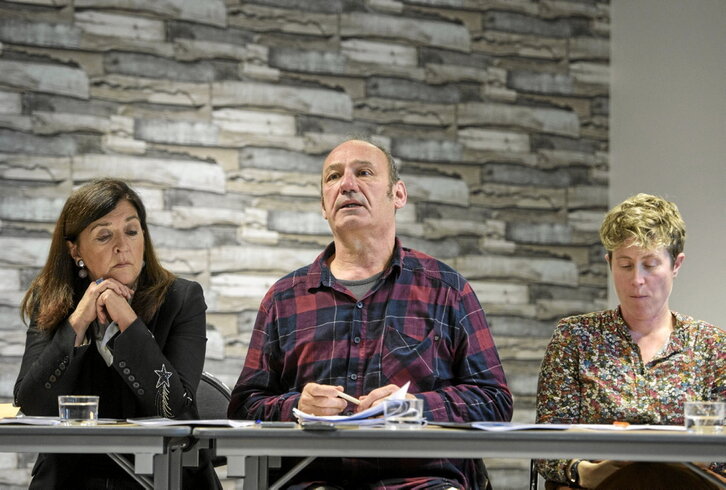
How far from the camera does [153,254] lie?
285 centimetres

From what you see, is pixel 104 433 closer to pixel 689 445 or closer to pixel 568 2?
pixel 689 445

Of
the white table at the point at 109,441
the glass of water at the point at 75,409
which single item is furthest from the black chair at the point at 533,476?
the glass of water at the point at 75,409

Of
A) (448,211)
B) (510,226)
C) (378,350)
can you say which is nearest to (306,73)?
(448,211)

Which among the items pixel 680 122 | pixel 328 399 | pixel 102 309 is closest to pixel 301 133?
pixel 680 122

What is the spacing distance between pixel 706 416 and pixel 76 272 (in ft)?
5.83

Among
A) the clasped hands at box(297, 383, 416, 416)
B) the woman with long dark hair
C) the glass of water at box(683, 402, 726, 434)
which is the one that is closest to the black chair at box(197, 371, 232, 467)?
the woman with long dark hair

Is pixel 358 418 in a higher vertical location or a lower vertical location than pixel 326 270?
lower

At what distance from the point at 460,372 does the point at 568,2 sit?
284 cm

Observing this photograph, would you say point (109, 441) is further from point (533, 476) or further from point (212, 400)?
point (533, 476)

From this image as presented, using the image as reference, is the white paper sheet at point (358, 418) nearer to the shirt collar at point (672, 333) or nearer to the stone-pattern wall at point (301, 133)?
the shirt collar at point (672, 333)

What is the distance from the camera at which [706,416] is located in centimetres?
200

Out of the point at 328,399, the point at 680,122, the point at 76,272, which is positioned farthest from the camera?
the point at 680,122

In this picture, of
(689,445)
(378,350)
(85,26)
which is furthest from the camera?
(85,26)

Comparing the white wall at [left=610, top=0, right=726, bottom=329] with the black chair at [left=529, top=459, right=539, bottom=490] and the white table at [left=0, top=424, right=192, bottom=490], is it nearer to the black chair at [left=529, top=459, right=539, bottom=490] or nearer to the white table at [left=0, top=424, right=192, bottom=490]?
the black chair at [left=529, top=459, right=539, bottom=490]
